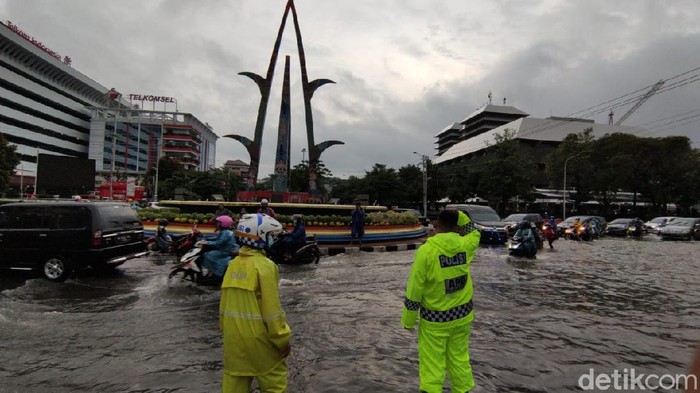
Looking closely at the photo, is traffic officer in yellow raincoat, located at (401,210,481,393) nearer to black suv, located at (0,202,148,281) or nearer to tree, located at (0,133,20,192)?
black suv, located at (0,202,148,281)

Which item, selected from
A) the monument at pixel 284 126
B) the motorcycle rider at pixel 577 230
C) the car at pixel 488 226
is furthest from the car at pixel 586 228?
the monument at pixel 284 126

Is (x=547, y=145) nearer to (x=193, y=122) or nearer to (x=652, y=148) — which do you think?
(x=652, y=148)

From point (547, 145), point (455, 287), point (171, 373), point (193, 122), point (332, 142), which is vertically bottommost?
point (171, 373)

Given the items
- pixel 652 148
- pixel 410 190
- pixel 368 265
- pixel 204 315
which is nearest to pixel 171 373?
pixel 204 315

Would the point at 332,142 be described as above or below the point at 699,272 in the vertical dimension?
above

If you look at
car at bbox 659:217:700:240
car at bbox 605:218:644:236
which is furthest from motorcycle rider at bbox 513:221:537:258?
car at bbox 605:218:644:236

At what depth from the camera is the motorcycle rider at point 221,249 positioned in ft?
25.7

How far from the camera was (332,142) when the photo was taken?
33312 mm

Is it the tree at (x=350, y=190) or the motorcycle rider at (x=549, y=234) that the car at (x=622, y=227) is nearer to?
the motorcycle rider at (x=549, y=234)

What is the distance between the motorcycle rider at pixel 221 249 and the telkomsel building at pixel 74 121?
4994 centimetres

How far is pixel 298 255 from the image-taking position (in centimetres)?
1134

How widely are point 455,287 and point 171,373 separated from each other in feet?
9.54

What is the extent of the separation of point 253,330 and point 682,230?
94.6 ft

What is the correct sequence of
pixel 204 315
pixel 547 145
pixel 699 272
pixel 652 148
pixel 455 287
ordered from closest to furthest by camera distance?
pixel 455 287, pixel 204 315, pixel 699 272, pixel 652 148, pixel 547 145
